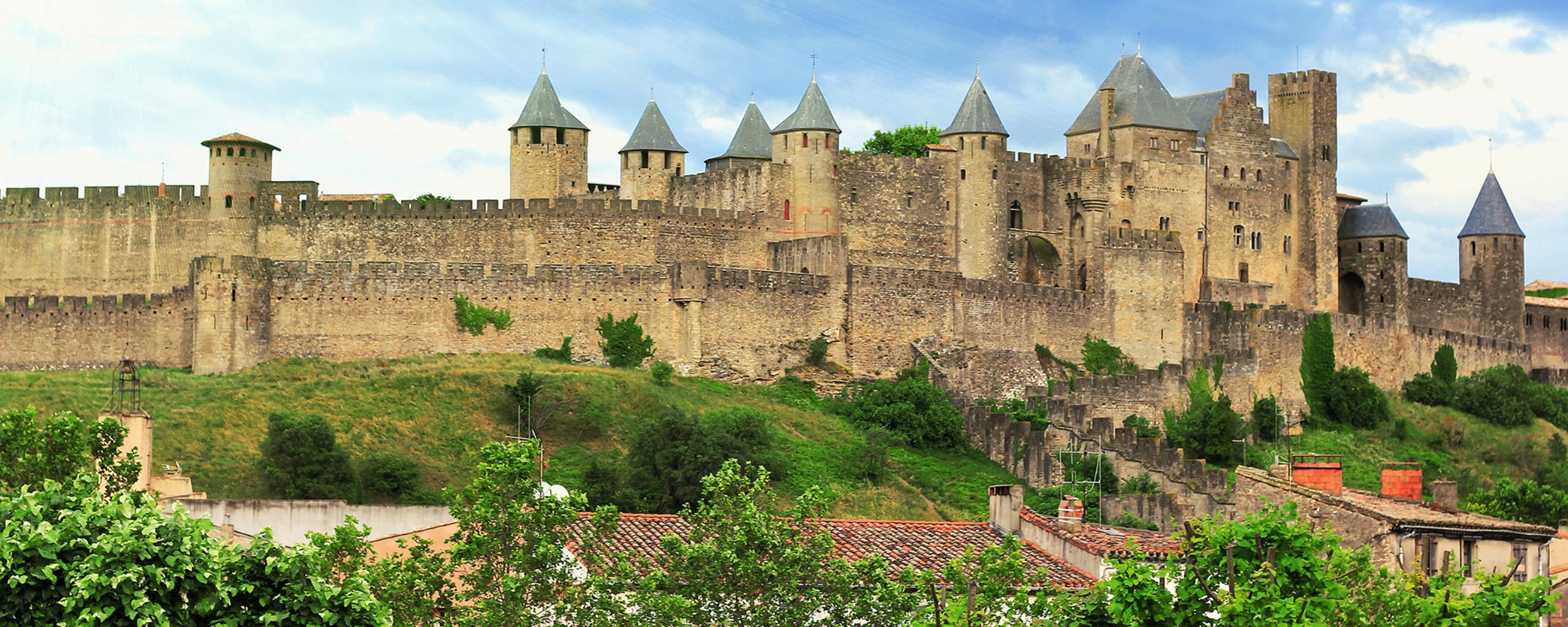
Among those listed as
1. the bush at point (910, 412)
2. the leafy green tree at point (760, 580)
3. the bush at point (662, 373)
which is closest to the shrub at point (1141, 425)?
the bush at point (910, 412)

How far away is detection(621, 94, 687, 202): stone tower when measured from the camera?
2707 inches

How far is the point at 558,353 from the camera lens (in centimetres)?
5834

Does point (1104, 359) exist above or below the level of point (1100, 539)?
above

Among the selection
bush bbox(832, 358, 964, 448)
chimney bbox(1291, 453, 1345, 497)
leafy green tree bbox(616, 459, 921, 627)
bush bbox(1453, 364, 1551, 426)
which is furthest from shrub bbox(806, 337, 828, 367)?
leafy green tree bbox(616, 459, 921, 627)

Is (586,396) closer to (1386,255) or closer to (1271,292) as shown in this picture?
(1271,292)

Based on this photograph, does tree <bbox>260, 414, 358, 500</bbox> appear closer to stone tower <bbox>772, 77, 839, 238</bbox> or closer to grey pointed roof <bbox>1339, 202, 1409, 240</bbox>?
stone tower <bbox>772, 77, 839, 238</bbox>

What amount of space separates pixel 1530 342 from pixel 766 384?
35017 mm

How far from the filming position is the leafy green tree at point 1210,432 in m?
61.4

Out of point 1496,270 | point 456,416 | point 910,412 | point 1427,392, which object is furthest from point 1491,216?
point 456,416

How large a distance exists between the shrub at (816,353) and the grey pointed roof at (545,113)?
1151cm

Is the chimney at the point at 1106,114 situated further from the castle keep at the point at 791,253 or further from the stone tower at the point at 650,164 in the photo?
the stone tower at the point at 650,164

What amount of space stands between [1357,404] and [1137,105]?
37.8ft

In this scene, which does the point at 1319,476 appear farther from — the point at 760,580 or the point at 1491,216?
the point at 1491,216

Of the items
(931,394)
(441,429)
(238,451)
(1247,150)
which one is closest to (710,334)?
(931,394)
